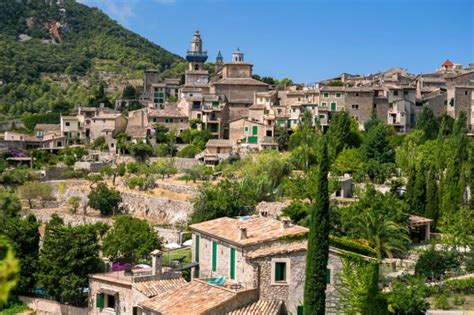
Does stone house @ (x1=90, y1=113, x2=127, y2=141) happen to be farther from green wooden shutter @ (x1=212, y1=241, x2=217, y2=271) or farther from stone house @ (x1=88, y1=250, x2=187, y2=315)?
green wooden shutter @ (x1=212, y1=241, x2=217, y2=271)

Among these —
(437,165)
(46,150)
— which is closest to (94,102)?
(46,150)

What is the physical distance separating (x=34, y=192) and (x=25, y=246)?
2460 cm

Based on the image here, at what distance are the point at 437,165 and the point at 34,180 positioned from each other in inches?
1360

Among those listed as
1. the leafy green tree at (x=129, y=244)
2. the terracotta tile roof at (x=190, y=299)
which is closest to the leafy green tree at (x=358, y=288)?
the terracotta tile roof at (x=190, y=299)

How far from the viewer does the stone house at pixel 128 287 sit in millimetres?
26703

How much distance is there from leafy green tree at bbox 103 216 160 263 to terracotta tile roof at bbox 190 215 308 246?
7309 mm

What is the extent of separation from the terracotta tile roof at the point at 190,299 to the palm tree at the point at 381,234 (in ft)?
36.4

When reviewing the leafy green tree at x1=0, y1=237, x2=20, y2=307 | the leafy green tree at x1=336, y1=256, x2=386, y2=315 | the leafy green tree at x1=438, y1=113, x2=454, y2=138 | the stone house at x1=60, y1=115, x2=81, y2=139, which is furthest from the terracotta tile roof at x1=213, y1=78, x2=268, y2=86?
the leafy green tree at x1=0, y1=237, x2=20, y2=307

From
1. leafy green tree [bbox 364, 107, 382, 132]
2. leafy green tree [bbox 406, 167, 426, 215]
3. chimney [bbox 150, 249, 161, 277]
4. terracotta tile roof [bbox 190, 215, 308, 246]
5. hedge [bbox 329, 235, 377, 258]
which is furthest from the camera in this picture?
leafy green tree [bbox 364, 107, 382, 132]

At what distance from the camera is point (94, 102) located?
91500 millimetres

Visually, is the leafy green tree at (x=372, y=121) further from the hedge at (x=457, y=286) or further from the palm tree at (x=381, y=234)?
the hedge at (x=457, y=286)

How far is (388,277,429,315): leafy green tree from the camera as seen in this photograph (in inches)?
955

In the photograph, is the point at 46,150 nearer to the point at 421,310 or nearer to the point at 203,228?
the point at 203,228

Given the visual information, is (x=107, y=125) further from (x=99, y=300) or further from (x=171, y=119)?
(x=99, y=300)
